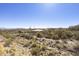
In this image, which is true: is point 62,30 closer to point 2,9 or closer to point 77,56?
point 77,56

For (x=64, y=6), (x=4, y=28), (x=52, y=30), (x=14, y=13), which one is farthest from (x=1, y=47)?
(x=64, y=6)

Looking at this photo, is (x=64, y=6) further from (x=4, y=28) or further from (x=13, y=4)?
(x=4, y=28)

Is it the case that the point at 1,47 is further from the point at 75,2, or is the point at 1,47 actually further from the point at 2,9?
the point at 75,2

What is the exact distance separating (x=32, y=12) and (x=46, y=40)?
0.31 m

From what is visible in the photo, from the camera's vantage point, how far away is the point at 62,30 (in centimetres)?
189

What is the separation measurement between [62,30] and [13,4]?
0.55 metres


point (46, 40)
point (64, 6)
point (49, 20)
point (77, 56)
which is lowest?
point (77, 56)

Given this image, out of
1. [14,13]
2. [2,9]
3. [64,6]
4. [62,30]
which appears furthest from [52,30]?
[2,9]

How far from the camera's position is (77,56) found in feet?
6.14

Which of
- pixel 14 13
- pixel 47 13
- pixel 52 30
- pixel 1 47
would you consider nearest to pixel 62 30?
pixel 52 30

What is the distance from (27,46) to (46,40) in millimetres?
198

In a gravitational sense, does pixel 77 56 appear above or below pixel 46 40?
below

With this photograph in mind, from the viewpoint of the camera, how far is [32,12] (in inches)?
75.3

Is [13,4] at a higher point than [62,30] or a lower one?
higher
